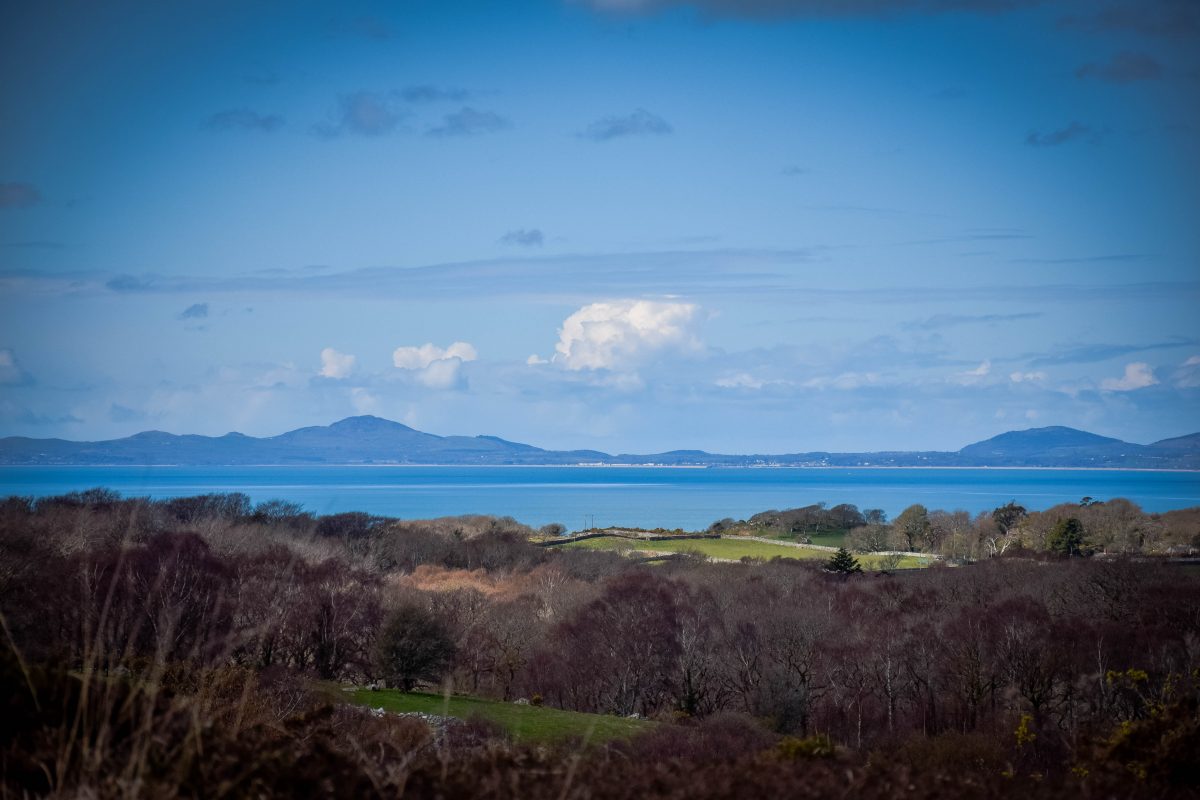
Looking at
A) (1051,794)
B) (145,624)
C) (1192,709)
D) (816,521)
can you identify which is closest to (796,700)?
(145,624)

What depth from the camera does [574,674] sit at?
46.3 meters

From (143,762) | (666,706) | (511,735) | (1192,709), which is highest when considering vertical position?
(143,762)

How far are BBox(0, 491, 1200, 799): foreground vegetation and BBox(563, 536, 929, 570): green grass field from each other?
15.5 m

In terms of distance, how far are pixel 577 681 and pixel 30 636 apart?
2276cm

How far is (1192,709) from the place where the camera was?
40.4ft

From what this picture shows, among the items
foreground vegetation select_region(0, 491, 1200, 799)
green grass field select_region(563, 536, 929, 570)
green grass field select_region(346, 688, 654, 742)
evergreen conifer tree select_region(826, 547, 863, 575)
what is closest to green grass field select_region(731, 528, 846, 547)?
green grass field select_region(563, 536, 929, 570)

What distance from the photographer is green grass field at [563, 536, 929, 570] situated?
98812 mm

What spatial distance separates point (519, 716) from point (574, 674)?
48.3 feet

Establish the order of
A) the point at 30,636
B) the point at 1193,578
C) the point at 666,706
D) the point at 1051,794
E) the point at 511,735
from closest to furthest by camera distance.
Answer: the point at 1051,794
the point at 511,735
the point at 30,636
the point at 666,706
the point at 1193,578

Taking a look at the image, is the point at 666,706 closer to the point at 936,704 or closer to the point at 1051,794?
the point at 936,704

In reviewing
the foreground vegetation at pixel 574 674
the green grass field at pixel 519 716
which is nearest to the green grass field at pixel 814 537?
the foreground vegetation at pixel 574 674

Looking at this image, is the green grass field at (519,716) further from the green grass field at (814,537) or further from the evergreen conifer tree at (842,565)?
the green grass field at (814,537)

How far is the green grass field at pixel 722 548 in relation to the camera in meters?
98.8

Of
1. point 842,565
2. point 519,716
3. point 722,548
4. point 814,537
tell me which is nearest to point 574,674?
point 519,716
